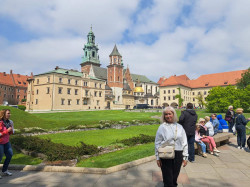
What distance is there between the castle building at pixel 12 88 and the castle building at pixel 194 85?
6141 cm

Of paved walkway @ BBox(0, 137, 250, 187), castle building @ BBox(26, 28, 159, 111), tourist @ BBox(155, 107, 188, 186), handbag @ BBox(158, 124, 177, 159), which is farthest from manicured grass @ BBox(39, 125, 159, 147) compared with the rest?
castle building @ BBox(26, 28, 159, 111)

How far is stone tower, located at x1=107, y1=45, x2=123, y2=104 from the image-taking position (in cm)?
8225

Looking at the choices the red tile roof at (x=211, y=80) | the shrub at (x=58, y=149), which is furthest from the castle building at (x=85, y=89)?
the shrub at (x=58, y=149)

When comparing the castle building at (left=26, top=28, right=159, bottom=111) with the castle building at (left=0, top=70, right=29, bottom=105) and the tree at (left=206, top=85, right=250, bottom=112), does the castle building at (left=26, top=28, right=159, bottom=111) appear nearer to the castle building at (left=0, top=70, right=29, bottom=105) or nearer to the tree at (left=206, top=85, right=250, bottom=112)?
the castle building at (left=0, top=70, right=29, bottom=105)

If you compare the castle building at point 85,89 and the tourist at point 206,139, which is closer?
the tourist at point 206,139

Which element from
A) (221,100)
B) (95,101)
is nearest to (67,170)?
(221,100)

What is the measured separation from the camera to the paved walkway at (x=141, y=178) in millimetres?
4931

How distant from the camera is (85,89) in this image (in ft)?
206

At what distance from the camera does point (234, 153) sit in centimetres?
862

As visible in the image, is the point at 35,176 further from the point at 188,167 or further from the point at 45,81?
the point at 45,81

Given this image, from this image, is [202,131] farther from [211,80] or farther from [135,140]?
→ [211,80]

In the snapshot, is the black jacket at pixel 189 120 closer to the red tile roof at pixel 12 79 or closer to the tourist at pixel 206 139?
the tourist at pixel 206 139

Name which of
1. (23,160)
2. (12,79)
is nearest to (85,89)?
(12,79)

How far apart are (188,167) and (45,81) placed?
5755cm
